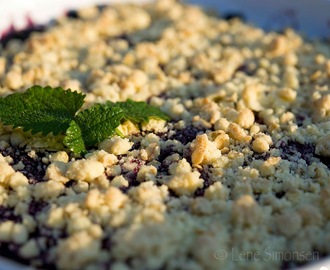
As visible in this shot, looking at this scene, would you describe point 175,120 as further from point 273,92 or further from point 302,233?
point 302,233

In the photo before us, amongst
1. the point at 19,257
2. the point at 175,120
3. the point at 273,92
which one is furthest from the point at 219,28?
the point at 19,257

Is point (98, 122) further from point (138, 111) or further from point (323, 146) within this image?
point (323, 146)

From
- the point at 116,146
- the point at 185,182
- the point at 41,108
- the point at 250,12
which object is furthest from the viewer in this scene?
the point at 250,12

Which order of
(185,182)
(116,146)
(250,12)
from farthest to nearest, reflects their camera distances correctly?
(250,12)
(116,146)
(185,182)

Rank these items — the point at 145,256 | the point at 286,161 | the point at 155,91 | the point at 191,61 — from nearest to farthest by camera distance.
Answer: the point at 145,256, the point at 286,161, the point at 155,91, the point at 191,61

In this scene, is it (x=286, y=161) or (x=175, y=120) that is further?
(x=175, y=120)

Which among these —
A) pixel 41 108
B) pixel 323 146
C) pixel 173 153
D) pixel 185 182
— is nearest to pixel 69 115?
pixel 41 108
